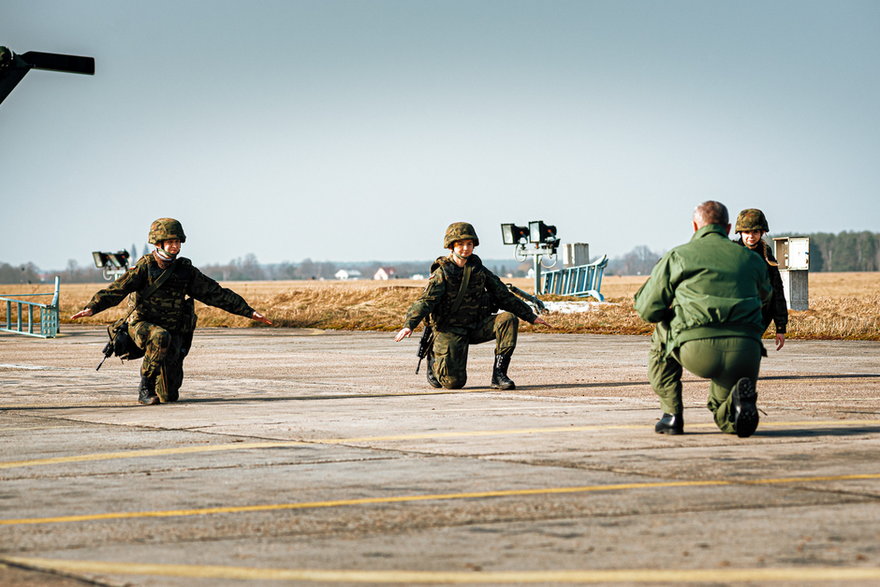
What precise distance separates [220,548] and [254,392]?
9.39 meters

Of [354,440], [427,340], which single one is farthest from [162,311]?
[354,440]

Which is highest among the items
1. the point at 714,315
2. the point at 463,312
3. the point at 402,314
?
the point at 714,315

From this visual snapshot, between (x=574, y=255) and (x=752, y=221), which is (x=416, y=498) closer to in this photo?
(x=752, y=221)

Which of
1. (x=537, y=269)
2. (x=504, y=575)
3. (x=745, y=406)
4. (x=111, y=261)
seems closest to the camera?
(x=504, y=575)

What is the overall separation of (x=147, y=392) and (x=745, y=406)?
6921 millimetres

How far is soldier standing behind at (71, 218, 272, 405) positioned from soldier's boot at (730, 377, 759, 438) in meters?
5.91

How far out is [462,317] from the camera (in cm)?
1497

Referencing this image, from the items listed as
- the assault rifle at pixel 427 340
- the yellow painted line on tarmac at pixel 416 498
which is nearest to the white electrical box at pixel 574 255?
the assault rifle at pixel 427 340

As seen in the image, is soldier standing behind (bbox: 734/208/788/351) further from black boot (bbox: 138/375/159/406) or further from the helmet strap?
black boot (bbox: 138/375/159/406)

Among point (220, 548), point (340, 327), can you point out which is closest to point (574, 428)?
point (220, 548)

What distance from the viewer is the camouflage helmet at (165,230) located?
13.8 m

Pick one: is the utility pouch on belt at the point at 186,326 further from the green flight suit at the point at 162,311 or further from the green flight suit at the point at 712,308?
the green flight suit at the point at 712,308

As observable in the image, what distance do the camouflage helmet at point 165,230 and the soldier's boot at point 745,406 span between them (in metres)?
6.76

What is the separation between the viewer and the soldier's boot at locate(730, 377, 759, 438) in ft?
30.4
